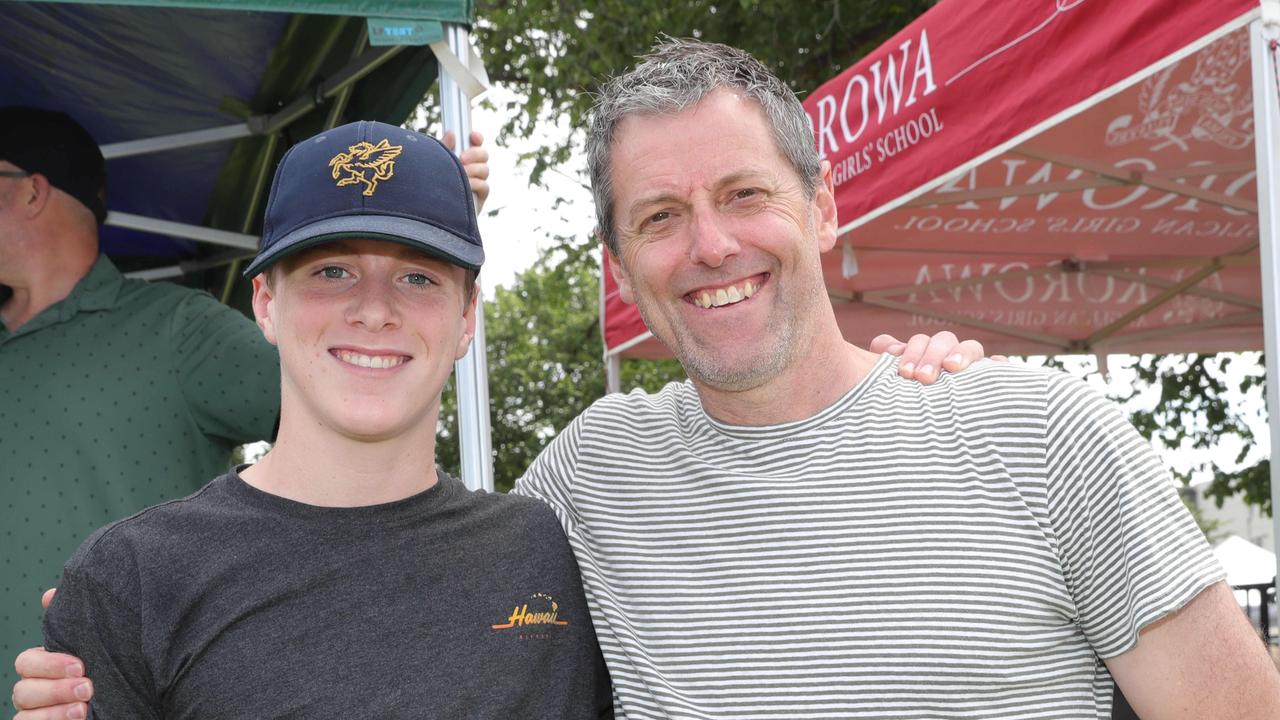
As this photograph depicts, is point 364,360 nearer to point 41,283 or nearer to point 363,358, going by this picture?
point 363,358

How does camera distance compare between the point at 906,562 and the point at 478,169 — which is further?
the point at 478,169

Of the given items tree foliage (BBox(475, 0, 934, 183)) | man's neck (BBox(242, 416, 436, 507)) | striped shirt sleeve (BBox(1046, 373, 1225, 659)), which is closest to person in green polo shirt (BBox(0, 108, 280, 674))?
man's neck (BBox(242, 416, 436, 507))

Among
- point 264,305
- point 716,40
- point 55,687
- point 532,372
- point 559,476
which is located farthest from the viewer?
point 532,372

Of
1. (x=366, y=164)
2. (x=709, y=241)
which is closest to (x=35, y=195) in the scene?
(x=366, y=164)

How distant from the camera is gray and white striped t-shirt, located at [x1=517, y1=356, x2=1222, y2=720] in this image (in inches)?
64.6

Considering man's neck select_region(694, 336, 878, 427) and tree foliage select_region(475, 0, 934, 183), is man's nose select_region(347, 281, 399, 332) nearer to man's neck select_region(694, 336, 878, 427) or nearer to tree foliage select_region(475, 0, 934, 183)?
man's neck select_region(694, 336, 878, 427)

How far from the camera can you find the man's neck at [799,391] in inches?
75.2

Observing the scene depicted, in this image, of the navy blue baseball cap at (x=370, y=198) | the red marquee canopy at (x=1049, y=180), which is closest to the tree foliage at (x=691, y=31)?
the red marquee canopy at (x=1049, y=180)

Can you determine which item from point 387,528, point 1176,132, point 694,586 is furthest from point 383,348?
point 1176,132

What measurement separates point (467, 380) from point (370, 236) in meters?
0.88

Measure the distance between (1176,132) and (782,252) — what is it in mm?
3059

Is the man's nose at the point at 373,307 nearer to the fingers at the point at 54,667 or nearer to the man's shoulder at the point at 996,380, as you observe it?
the fingers at the point at 54,667

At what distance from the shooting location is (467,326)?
6.40 feet

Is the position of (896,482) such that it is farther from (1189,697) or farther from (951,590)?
(1189,697)
